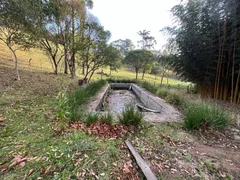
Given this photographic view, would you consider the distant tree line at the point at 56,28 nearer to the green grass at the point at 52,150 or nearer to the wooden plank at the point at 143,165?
the green grass at the point at 52,150

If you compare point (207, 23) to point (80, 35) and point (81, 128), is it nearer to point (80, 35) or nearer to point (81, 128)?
point (81, 128)

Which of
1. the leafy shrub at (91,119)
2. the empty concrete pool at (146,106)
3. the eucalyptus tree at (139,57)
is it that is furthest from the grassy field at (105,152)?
the eucalyptus tree at (139,57)

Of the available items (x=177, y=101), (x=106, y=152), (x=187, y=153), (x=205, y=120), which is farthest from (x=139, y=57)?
(x=106, y=152)

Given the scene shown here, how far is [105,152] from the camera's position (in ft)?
5.43

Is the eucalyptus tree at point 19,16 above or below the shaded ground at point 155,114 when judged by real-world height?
above

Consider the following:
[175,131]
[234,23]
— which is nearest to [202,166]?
[175,131]

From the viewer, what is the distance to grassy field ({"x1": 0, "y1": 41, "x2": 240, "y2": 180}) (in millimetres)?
1353

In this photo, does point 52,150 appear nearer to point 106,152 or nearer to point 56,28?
point 106,152

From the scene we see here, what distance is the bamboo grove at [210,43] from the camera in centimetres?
404

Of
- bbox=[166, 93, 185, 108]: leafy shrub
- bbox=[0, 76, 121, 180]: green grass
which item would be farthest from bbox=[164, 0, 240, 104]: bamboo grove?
bbox=[0, 76, 121, 180]: green grass

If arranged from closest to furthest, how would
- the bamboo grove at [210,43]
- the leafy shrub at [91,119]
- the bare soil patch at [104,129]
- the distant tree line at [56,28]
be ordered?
the bare soil patch at [104,129], the leafy shrub at [91,119], the bamboo grove at [210,43], the distant tree line at [56,28]

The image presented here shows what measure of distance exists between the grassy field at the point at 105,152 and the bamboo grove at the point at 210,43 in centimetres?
319

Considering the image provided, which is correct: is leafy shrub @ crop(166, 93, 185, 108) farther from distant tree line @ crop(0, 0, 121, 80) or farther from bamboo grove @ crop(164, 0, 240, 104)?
→ distant tree line @ crop(0, 0, 121, 80)

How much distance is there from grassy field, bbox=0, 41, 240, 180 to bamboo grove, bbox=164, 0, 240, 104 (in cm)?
319
